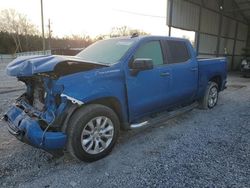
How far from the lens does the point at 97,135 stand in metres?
3.22

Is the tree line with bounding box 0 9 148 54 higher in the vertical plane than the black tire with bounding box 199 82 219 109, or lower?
higher

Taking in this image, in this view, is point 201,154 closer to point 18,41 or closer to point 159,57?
point 159,57

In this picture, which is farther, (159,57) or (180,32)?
(180,32)

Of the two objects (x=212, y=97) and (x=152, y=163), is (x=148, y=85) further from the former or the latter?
(x=212, y=97)

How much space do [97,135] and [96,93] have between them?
0.63 m

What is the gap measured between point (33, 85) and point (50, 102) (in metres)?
0.84

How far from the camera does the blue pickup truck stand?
2896 millimetres

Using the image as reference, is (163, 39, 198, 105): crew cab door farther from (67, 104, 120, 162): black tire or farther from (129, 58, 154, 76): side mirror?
(67, 104, 120, 162): black tire

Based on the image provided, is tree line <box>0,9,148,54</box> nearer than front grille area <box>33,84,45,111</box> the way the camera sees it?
No

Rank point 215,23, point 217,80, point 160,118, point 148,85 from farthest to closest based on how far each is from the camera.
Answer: point 215,23 → point 217,80 → point 160,118 → point 148,85

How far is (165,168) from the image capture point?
3.06 metres

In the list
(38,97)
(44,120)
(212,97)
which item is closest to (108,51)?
(38,97)

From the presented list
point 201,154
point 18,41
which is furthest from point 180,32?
point 18,41

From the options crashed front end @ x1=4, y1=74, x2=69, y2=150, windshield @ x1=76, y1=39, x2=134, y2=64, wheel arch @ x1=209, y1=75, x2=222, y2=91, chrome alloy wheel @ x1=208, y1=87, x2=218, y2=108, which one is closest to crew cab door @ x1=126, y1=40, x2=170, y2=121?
windshield @ x1=76, y1=39, x2=134, y2=64
